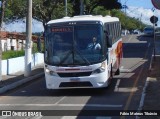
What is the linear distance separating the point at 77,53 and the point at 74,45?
346 mm

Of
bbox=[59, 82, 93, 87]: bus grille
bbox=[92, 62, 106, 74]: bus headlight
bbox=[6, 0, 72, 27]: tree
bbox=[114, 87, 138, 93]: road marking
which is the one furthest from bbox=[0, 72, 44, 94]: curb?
bbox=[6, 0, 72, 27]: tree

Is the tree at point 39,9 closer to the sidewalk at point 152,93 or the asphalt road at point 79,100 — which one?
the sidewalk at point 152,93

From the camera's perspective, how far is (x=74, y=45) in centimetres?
1727

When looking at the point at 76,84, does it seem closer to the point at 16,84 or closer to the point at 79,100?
the point at 79,100

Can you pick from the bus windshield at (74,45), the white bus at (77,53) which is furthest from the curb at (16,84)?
the bus windshield at (74,45)

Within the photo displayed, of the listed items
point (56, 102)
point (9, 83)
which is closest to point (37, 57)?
point (9, 83)

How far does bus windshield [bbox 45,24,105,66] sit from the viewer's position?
17.1 meters

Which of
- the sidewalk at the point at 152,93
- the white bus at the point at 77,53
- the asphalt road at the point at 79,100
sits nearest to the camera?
the asphalt road at the point at 79,100

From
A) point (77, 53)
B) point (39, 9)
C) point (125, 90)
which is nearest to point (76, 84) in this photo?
point (77, 53)

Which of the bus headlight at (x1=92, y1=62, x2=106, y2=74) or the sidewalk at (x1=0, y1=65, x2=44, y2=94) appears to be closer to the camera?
the bus headlight at (x1=92, y1=62, x2=106, y2=74)

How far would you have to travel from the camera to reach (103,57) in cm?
1719

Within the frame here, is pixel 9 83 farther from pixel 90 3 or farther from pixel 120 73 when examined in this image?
pixel 90 3

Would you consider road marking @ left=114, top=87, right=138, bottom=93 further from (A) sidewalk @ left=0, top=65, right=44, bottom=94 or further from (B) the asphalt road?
(A) sidewalk @ left=0, top=65, right=44, bottom=94

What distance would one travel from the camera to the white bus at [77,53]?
16.9 m
